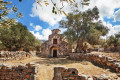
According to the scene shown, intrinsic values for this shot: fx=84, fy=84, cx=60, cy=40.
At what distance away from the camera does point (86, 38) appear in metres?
17.7

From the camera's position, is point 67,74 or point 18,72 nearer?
point 67,74

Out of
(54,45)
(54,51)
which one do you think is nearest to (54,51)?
(54,51)

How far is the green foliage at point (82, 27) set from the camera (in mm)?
17150

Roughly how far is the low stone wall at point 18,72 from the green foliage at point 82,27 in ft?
39.2

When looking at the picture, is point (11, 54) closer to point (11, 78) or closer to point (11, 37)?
point (11, 37)

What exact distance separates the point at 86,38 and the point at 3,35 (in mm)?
20959

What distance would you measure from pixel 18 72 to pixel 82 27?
14.3 meters

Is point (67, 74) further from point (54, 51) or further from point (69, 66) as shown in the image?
point (54, 51)

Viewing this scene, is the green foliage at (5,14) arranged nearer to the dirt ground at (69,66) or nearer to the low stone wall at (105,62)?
the dirt ground at (69,66)

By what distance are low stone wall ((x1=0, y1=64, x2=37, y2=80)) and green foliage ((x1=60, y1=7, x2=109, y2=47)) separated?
39.2 feet

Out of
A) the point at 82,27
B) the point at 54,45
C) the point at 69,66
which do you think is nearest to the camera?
the point at 69,66

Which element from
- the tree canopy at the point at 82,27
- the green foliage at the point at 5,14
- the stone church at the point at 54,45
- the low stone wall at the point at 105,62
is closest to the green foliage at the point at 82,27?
the tree canopy at the point at 82,27

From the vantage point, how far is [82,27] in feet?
57.5

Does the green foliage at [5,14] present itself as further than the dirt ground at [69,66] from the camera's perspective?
No
